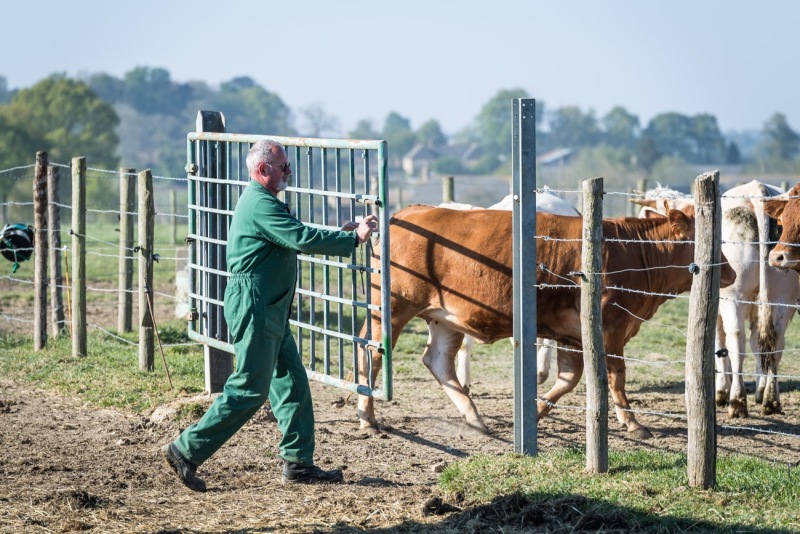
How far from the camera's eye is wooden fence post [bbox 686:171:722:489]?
596cm

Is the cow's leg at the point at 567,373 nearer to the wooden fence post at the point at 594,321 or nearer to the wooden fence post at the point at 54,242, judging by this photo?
the wooden fence post at the point at 594,321

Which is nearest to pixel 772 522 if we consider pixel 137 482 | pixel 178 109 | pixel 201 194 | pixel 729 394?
pixel 137 482

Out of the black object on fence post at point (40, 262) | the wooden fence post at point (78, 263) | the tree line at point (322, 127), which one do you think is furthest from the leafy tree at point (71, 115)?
→ the wooden fence post at point (78, 263)

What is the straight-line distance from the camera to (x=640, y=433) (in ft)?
27.6

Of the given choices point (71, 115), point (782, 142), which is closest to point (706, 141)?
point (782, 142)

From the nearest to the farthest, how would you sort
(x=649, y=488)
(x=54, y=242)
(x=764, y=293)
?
(x=649, y=488)
(x=764, y=293)
(x=54, y=242)

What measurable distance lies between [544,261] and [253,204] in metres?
2.68

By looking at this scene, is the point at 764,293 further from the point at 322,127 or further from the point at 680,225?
the point at 322,127

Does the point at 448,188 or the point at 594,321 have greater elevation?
the point at 448,188

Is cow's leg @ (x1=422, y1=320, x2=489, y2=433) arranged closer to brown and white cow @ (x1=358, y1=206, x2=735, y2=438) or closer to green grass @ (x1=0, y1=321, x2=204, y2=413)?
brown and white cow @ (x1=358, y1=206, x2=735, y2=438)

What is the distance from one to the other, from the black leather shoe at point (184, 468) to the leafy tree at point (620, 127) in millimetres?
151738

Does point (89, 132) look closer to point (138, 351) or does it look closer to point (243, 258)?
point (138, 351)

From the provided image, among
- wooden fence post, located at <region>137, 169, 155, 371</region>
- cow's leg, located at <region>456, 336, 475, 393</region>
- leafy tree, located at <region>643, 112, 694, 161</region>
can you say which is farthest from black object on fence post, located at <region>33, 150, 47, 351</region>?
leafy tree, located at <region>643, 112, 694, 161</region>

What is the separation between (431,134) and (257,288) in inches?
6663
